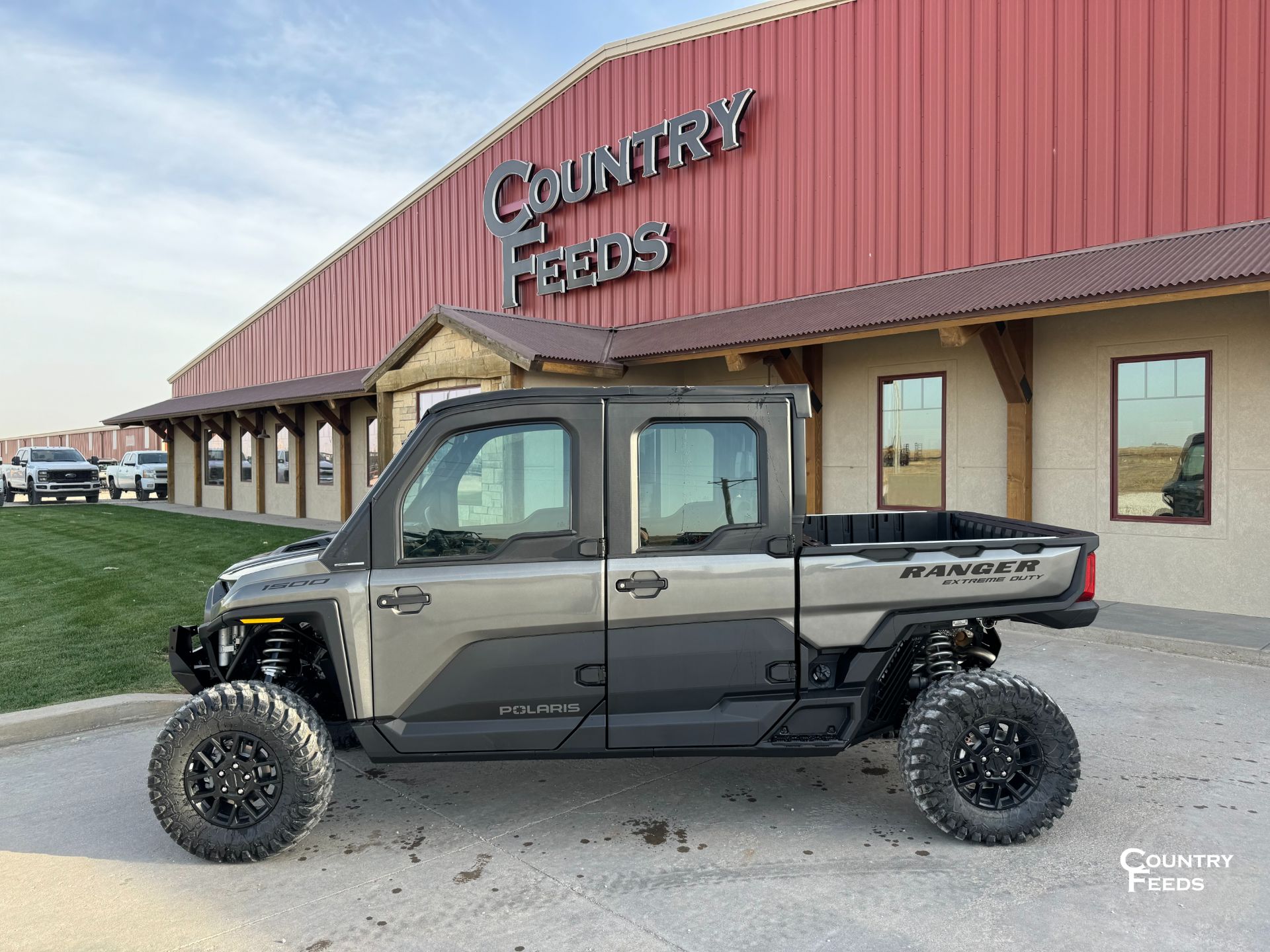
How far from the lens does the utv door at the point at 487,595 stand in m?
3.81

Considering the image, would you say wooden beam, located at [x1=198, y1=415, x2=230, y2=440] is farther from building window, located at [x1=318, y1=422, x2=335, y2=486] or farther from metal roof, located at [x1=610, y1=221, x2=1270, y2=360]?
metal roof, located at [x1=610, y1=221, x2=1270, y2=360]

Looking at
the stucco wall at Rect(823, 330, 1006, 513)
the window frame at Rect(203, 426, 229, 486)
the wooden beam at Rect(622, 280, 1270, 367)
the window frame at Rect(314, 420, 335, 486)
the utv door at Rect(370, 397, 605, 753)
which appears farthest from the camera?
the window frame at Rect(203, 426, 229, 486)

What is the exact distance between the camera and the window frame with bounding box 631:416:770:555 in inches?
153

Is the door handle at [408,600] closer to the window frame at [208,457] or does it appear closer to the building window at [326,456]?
the building window at [326,456]

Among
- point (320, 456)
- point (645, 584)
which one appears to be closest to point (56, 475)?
point (320, 456)

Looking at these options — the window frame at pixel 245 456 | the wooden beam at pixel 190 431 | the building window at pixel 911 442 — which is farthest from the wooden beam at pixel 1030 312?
the wooden beam at pixel 190 431

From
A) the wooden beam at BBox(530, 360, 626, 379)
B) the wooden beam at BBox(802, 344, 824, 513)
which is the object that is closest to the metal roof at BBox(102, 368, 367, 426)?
the wooden beam at BBox(530, 360, 626, 379)

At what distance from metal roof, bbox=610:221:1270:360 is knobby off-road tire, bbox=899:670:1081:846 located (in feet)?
19.3

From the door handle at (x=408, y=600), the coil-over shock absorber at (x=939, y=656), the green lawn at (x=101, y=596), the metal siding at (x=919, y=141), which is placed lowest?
the green lawn at (x=101, y=596)

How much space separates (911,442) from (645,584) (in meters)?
8.73

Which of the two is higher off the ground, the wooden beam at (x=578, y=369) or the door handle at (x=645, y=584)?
the wooden beam at (x=578, y=369)

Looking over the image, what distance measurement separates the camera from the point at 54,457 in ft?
108

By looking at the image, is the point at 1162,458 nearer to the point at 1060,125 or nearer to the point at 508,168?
the point at 1060,125

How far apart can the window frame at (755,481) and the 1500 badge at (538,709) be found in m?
0.76
